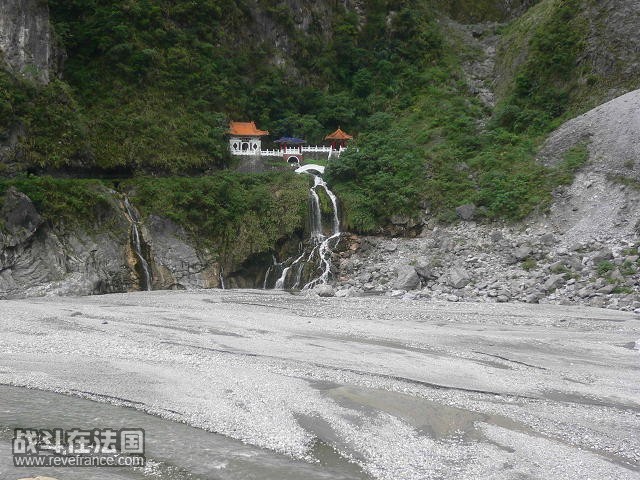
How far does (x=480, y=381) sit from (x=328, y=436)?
4.75 metres

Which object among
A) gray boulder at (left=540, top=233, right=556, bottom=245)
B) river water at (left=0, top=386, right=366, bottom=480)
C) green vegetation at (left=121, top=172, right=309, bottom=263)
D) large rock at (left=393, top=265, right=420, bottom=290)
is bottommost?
river water at (left=0, top=386, right=366, bottom=480)

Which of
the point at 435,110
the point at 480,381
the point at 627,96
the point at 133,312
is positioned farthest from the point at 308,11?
the point at 480,381

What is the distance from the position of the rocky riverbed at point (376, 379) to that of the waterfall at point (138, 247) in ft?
26.9

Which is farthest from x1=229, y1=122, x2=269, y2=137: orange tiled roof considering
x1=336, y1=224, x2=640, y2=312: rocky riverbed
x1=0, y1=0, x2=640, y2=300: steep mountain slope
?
x1=336, y1=224, x2=640, y2=312: rocky riverbed

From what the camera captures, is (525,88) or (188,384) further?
(525,88)

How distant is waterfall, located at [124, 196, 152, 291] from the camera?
27.8m

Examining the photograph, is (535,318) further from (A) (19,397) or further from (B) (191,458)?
(A) (19,397)

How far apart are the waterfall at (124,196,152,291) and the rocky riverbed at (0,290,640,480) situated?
820 centimetres

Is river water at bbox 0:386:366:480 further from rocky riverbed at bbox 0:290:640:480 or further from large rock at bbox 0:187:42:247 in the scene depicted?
large rock at bbox 0:187:42:247

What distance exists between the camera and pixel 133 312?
1911 cm

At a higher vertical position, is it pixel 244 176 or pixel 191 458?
pixel 244 176

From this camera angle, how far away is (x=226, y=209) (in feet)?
106

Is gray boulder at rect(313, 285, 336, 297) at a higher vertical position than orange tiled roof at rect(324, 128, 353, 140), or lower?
lower

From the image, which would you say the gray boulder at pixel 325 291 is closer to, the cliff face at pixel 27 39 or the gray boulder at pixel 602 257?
the gray boulder at pixel 602 257
